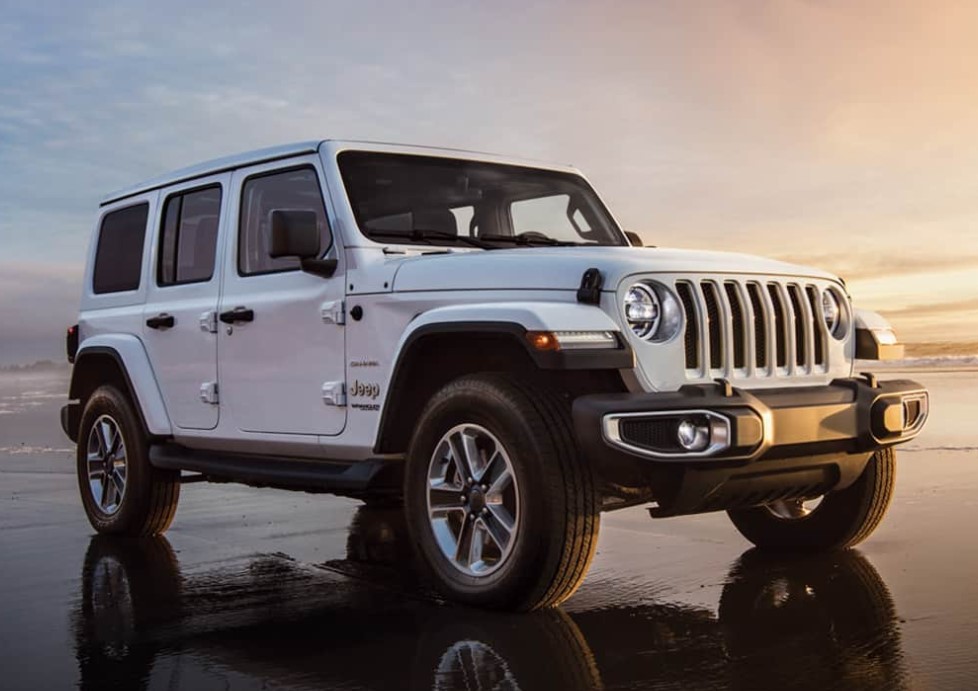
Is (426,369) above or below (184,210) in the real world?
below

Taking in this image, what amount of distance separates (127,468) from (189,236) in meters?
1.50

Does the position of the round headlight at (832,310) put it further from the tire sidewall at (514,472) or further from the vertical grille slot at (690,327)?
the tire sidewall at (514,472)

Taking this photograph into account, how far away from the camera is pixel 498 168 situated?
6918 millimetres

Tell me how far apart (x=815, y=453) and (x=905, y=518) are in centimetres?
265

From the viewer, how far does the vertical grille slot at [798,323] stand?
5492mm

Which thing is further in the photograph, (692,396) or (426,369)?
(426,369)

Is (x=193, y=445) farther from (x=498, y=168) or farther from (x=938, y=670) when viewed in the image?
(x=938, y=670)

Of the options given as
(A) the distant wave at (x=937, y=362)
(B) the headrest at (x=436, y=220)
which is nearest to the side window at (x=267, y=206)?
(B) the headrest at (x=436, y=220)

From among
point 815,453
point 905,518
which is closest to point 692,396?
point 815,453

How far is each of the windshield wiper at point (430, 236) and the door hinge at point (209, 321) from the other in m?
1.33

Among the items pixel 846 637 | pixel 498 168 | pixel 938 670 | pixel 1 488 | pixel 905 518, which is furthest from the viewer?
pixel 1 488

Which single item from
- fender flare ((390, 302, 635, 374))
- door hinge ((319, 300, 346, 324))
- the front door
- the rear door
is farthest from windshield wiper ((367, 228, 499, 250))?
the rear door

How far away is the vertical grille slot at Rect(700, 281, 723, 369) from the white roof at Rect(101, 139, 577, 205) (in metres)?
2.13

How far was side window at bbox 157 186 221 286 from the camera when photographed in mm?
7078
